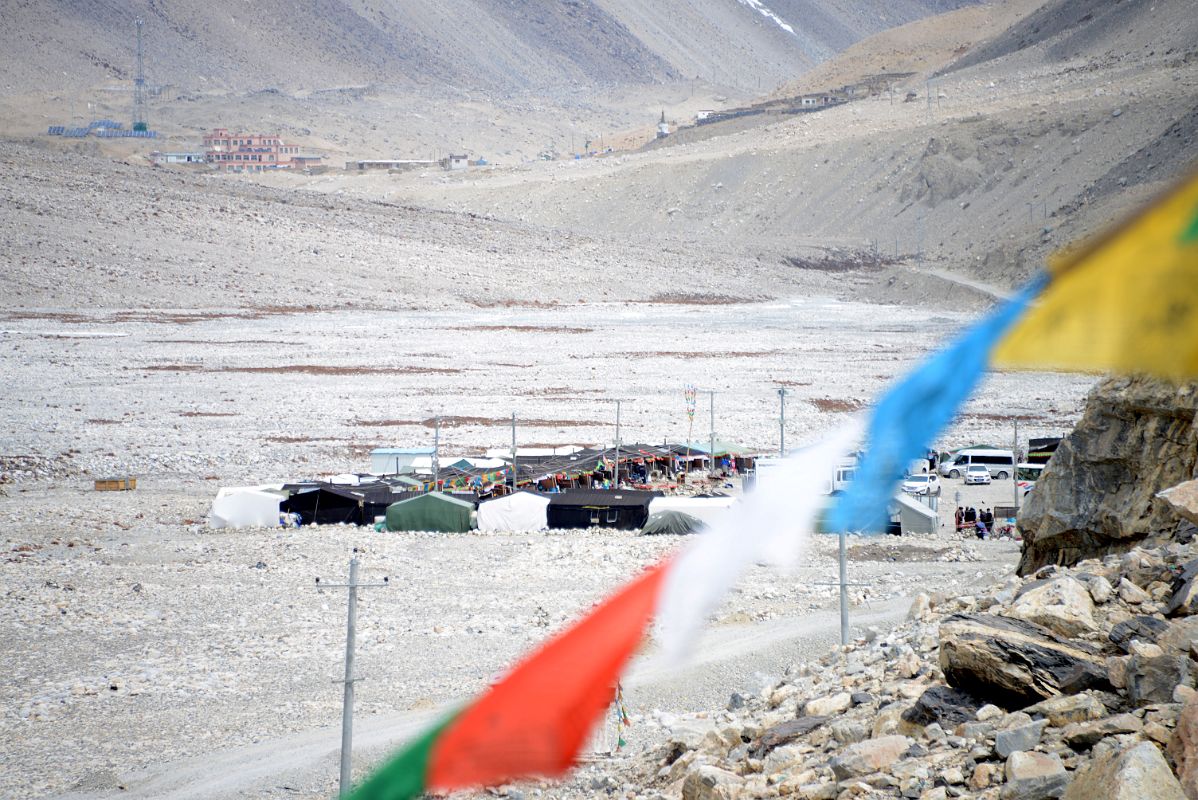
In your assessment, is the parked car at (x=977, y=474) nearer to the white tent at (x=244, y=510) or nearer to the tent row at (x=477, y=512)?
the tent row at (x=477, y=512)

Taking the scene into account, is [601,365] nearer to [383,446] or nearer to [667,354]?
[667,354]

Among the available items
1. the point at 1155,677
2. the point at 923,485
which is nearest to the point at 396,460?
the point at 923,485

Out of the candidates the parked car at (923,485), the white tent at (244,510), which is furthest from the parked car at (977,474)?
the white tent at (244,510)

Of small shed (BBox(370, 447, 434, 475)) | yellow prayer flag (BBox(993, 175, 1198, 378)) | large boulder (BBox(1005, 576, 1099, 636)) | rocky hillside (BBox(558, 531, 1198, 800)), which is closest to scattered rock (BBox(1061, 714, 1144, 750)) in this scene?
rocky hillside (BBox(558, 531, 1198, 800))

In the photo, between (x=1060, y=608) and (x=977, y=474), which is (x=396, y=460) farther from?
(x=1060, y=608)

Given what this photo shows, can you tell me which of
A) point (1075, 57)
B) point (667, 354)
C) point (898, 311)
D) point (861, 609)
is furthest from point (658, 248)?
point (861, 609)
